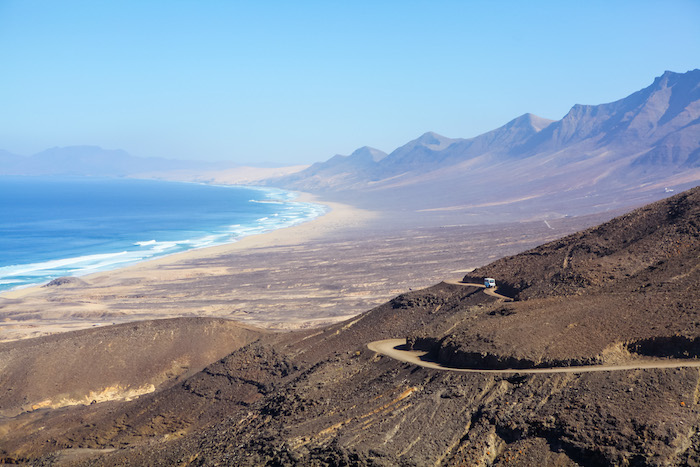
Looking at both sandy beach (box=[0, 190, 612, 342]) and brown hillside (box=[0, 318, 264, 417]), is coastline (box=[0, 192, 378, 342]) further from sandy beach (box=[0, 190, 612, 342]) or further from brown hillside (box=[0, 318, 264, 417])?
brown hillside (box=[0, 318, 264, 417])

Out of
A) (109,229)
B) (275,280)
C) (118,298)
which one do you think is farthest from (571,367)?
(109,229)

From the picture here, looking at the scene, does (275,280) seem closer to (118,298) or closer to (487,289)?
(118,298)

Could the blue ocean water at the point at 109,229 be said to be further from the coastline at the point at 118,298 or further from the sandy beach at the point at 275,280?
the sandy beach at the point at 275,280

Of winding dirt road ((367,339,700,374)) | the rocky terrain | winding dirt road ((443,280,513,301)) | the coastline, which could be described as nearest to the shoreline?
the coastline

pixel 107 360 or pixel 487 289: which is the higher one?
pixel 487 289

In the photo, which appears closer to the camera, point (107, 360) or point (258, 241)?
point (107, 360)

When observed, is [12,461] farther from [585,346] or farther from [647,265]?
[647,265]
